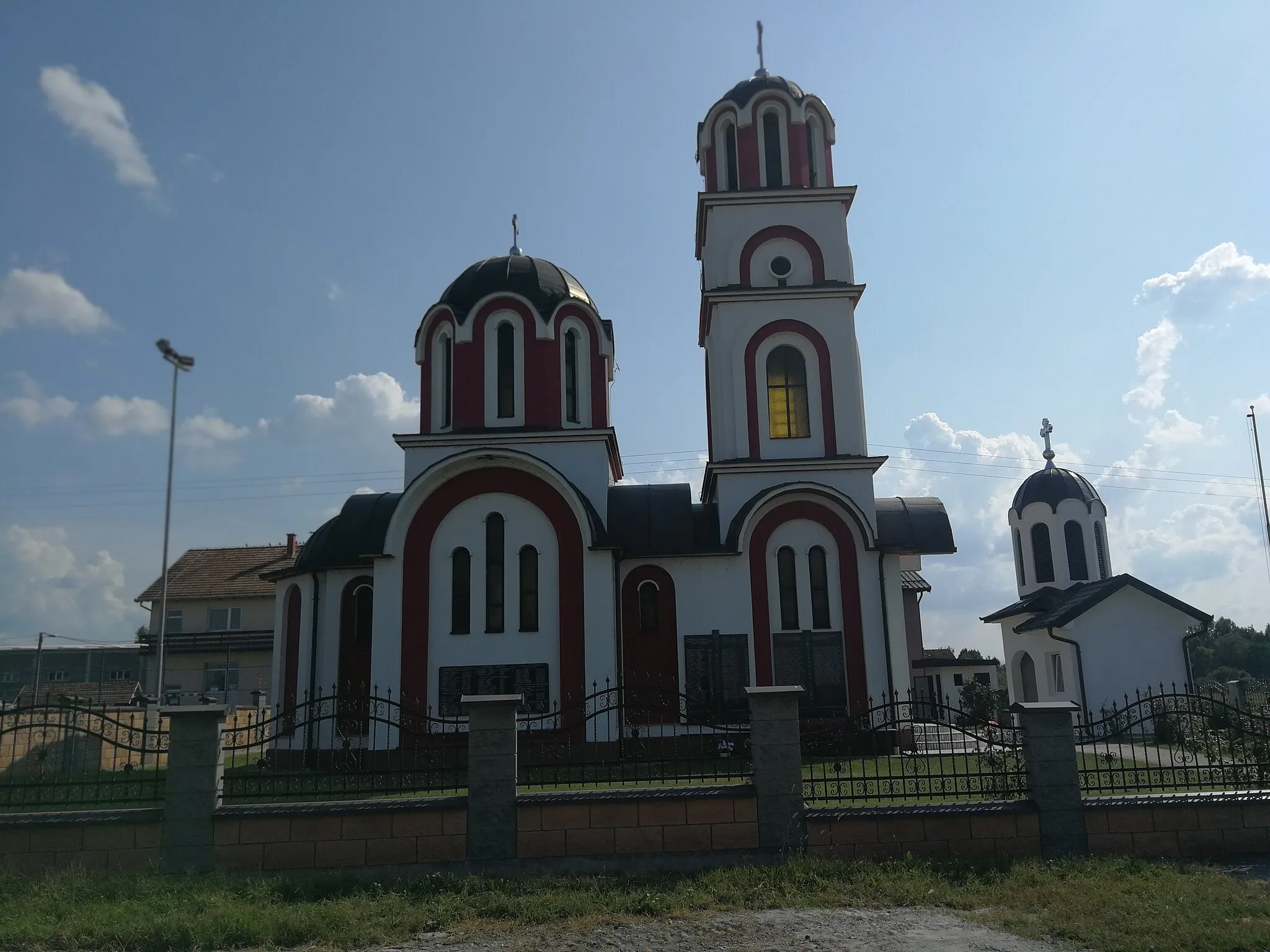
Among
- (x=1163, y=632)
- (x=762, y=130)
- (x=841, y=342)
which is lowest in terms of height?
(x=1163, y=632)

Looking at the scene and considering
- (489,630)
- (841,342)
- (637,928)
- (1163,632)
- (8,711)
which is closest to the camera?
(637,928)

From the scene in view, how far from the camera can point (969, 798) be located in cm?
905

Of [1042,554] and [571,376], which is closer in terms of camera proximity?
[571,376]

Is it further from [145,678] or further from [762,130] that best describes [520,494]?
[145,678]

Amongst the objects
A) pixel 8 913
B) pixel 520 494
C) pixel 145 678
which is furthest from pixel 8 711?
pixel 145 678

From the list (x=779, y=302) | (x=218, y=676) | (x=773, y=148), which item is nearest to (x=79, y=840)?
(x=779, y=302)

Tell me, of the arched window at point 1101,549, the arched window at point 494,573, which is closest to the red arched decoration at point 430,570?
the arched window at point 494,573

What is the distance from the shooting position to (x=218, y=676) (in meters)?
35.8

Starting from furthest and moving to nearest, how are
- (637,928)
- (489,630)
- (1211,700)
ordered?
(489,630) → (1211,700) → (637,928)

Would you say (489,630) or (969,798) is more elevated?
(489,630)

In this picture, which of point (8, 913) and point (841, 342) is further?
point (841, 342)

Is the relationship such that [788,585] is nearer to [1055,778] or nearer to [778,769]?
[1055,778]

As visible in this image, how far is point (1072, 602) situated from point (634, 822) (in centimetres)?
1805

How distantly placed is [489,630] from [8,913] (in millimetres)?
10192
